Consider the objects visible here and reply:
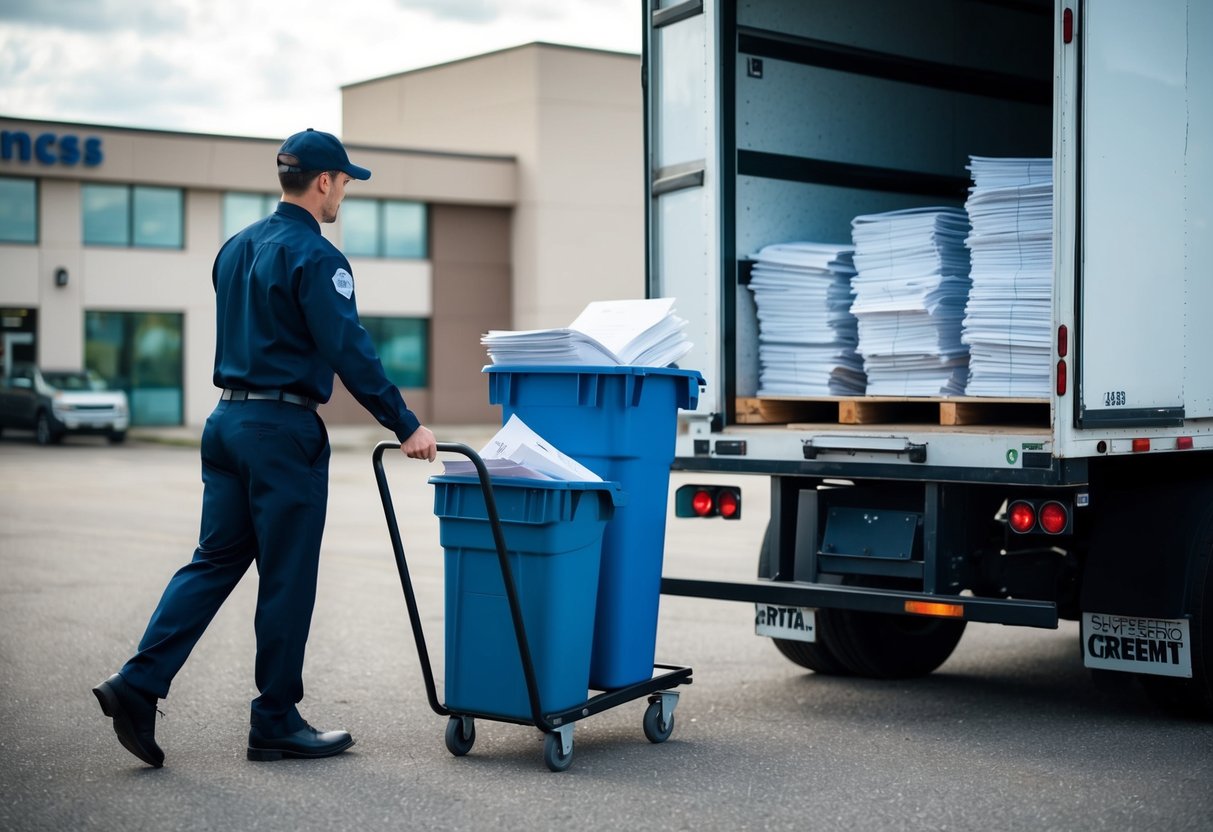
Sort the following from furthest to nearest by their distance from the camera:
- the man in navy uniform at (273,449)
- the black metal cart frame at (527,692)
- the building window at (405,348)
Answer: the building window at (405,348)
the man in navy uniform at (273,449)
the black metal cart frame at (527,692)

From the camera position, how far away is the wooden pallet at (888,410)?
20.1ft

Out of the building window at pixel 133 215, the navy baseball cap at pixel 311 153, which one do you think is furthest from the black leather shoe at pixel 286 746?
the building window at pixel 133 215

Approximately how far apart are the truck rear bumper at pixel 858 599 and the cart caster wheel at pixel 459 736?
1167 millimetres

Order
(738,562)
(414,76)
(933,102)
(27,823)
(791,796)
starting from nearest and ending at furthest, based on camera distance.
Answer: (27,823)
(791,796)
(933,102)
(738,562)
(414,76)

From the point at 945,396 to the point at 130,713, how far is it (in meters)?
3.43

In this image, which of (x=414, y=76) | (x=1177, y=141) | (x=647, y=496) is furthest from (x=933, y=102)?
(x=414, y=76)

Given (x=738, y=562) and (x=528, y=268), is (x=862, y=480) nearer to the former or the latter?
(x=738, y=562)

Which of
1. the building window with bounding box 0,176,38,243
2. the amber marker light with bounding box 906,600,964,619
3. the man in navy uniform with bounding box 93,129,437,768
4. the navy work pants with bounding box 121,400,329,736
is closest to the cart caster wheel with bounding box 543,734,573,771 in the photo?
the man in navy uniform with bounding box 93,129,437,768

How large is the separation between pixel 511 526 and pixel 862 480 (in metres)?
1.80

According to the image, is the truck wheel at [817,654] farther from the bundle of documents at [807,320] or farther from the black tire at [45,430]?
the black tire at [45,430]

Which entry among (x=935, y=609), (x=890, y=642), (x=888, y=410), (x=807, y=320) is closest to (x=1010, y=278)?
(x=888, y=410)

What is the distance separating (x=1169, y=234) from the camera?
5.89 m

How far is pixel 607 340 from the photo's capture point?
A: 5527 millimetres

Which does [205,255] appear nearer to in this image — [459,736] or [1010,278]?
[1010,278]
